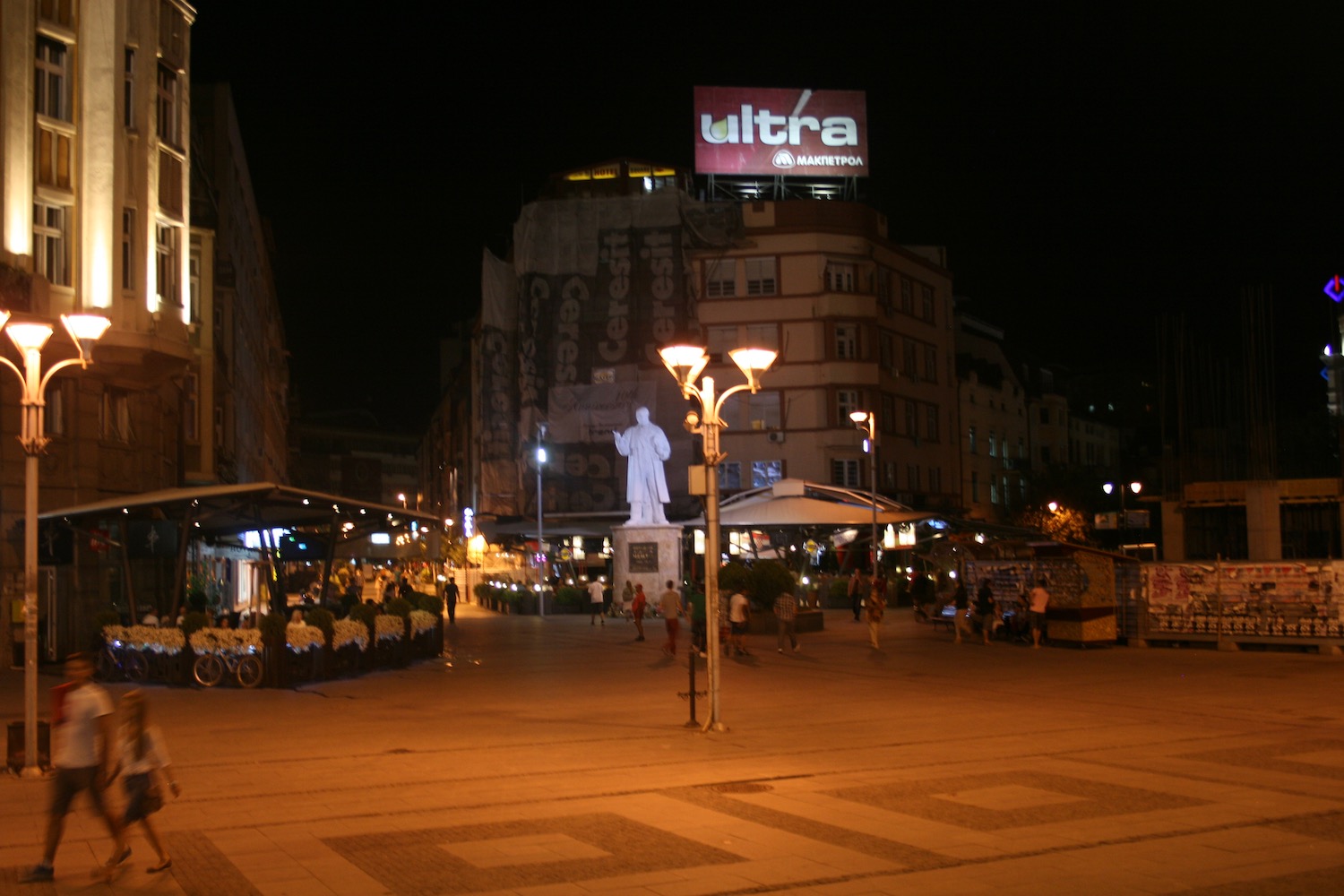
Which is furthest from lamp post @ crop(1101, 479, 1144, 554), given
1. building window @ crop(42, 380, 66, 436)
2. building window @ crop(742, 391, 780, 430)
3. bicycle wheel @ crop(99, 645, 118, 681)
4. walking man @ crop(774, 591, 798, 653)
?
building window @ crop(42, 380, 66, 436)

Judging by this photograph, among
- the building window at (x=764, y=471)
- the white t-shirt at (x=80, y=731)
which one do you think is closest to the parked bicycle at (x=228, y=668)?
the white t-shirt at (x=80, y=731)

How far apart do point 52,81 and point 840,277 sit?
40682 millimetres

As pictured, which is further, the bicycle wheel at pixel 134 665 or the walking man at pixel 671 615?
the walking man at pixel 671 615

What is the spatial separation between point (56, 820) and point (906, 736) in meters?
10.1

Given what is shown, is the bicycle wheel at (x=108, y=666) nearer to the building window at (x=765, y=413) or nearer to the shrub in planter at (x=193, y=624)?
the shrub in planter at (x=193, y=624)

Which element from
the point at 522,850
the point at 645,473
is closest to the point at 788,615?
the point at 645,473

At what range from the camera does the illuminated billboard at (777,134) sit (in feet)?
212

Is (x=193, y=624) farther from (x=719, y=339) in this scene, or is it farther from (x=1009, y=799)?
(x=719, y=339)

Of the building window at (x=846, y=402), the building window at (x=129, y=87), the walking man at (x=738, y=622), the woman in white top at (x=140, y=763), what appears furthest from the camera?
the building window at (x=846, y=402)

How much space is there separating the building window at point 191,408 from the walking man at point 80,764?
3064 centimetres

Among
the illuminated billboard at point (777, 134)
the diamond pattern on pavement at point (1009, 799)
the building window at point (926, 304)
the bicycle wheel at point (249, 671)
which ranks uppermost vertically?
the illuminated billboard at point (777, 134)

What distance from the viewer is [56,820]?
935cm

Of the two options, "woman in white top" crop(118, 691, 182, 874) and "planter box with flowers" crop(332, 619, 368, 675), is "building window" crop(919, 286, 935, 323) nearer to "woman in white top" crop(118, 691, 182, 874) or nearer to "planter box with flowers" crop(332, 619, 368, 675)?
"planter box with flowers" crop(332, 619, 368, 675)

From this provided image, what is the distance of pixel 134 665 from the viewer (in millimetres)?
24344
